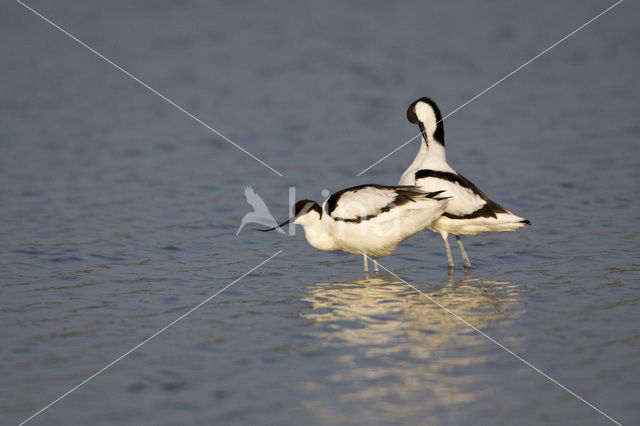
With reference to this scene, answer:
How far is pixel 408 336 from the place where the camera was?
6.82 metres

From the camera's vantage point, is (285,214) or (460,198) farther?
(285,214)

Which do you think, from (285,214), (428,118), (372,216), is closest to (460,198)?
(372,216)

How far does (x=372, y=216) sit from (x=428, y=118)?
1965 millimetres

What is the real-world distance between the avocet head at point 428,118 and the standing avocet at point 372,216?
1.23 metres

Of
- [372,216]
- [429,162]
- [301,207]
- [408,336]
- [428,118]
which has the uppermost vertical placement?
[428,118]

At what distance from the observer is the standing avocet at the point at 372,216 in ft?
27.2

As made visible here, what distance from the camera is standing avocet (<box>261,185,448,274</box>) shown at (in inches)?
326

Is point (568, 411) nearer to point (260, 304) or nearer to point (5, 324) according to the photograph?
point (260, 304)

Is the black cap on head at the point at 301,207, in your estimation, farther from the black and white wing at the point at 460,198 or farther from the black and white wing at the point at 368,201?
the black and white wing at the point at 460,198

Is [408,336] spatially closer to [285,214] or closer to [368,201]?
[368,201]

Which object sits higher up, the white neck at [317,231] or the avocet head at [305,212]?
the avocet head at [305,212]

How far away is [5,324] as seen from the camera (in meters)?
7.05

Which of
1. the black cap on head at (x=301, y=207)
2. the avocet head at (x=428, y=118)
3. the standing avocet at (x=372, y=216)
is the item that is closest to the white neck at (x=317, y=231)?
the standing avocet at (x=372, y=216)

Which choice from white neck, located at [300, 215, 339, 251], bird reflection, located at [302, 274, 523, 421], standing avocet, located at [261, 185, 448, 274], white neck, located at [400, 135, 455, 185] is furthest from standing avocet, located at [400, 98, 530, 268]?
white neck, located at [300, 215, 339, 251]
